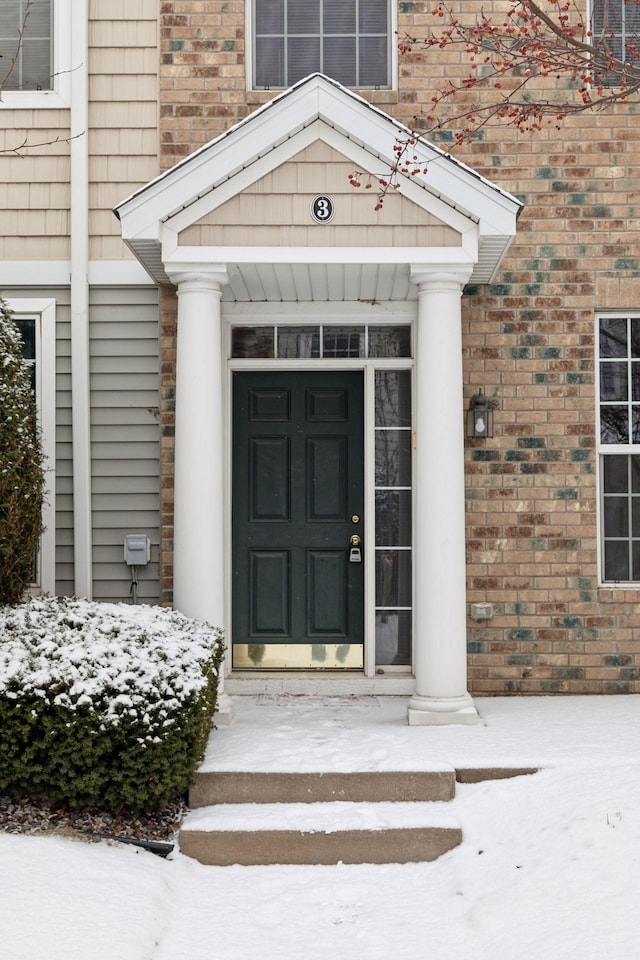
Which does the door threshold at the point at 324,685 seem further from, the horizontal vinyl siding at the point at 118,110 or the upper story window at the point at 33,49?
the upper story window at the point at 33,49

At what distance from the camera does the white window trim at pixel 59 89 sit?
6.91m

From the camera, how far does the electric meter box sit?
684cm

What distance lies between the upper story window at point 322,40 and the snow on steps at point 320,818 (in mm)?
4578

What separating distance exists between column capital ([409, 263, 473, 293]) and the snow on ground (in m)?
2.60

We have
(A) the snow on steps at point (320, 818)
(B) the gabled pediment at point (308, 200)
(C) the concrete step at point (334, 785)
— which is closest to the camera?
(A) the snow on steps at point (320, 818)

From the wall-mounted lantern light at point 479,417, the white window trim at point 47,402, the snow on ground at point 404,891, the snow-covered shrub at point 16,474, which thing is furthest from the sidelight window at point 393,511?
the snow-covered shrub at point 16,474

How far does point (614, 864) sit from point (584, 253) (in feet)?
13.3

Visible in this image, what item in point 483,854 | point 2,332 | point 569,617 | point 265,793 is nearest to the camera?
point 483,854

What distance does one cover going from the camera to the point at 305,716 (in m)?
6.18

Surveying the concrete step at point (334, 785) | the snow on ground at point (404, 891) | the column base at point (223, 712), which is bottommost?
the snow on ground at point (404, 891)

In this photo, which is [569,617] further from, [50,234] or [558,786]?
[50,234]

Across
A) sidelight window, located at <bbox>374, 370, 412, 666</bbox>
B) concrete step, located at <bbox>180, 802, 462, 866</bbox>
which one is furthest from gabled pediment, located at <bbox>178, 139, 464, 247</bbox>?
concrete step, located at <bbox>180, 802, 462, 866</bbox>

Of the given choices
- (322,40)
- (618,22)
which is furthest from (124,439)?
(618,22)

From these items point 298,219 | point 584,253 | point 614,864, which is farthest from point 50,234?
point 614,864
